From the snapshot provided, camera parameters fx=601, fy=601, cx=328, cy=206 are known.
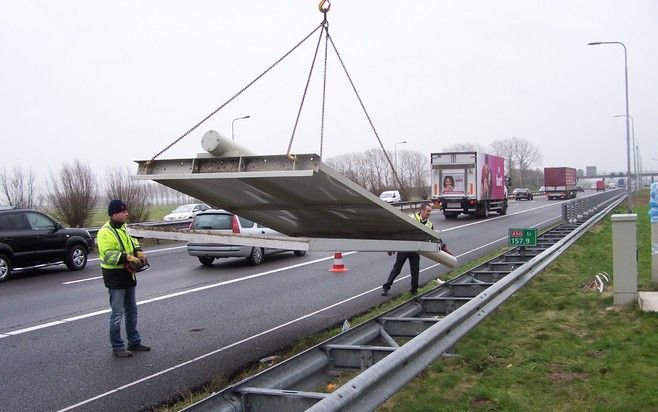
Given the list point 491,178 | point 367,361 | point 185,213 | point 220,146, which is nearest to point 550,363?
point 367,361

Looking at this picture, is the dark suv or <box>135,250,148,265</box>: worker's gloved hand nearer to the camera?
<box>135,250,148,265</box>: worker's gloved hand

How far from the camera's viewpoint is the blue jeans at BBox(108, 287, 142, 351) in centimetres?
731

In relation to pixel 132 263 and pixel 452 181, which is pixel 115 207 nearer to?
pixel 132 263

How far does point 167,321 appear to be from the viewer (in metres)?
9.37

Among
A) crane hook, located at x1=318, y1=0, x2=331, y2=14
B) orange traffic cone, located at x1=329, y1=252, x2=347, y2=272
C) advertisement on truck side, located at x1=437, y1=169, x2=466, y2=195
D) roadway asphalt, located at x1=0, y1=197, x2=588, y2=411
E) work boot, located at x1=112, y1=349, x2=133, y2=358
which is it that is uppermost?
crane hook, located at x1=318, y1=0, x2=331, y2=14

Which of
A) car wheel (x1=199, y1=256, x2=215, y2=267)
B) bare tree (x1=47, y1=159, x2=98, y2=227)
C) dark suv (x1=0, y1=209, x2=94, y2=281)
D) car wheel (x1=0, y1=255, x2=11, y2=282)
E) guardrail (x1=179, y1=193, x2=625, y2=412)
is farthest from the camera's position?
bare tree (x1=47, y1=159, x2=98, y2=227)

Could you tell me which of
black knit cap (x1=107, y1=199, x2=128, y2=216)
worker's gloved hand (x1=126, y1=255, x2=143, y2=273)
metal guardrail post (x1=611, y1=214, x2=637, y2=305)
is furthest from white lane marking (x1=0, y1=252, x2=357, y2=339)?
metal guardrail post (x1=611, y1=214, x2=637, y2=305)

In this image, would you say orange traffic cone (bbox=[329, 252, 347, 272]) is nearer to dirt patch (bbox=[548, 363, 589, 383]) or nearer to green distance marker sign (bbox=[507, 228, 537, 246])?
→ green distance marker sign (bbox=[507, 228, 537, 246])

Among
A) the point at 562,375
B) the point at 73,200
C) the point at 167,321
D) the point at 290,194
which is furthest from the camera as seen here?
the point at 73,200

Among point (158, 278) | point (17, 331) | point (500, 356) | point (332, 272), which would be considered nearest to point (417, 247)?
point (500, 356)

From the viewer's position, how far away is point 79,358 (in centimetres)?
733

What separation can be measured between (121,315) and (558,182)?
6338cm

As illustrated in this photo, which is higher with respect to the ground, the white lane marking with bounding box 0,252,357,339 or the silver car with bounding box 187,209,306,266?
the silver car with bounding box 187,209,306,266

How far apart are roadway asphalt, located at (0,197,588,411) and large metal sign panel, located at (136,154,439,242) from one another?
5.23 feet
